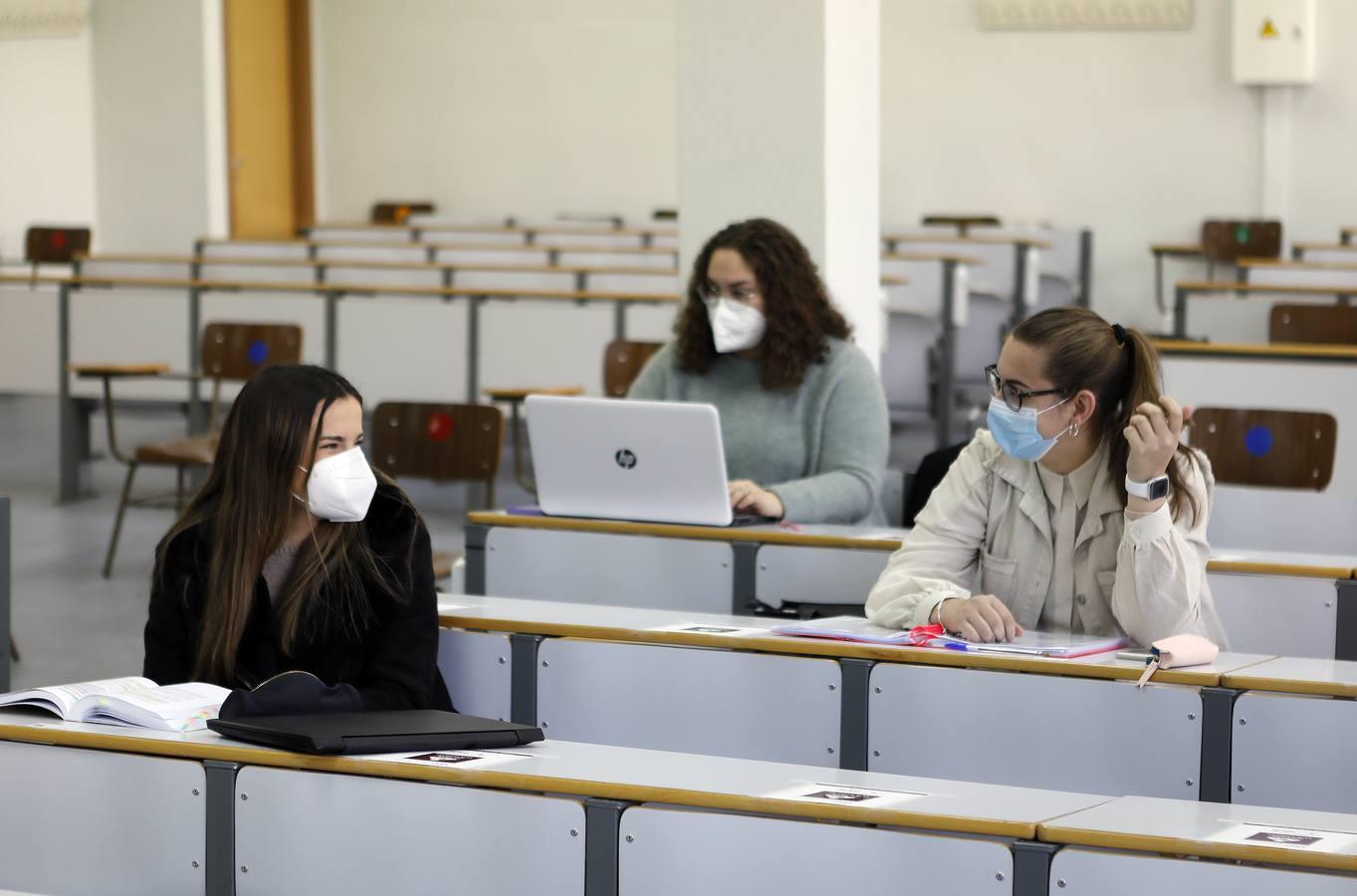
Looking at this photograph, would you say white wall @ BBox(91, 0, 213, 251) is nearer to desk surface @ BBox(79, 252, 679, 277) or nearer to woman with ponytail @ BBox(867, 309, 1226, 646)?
desk surface @ BBox(79, 252, 679, 277)

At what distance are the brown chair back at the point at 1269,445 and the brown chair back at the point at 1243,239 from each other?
7.56m

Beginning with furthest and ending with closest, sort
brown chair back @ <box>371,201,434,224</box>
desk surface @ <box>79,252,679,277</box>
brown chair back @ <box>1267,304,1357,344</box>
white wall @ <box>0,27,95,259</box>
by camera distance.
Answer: brown chair back @ <box>371,201,434,224</box>
white wall @ <box>0,27,95,259</box>
desk surface @ <box>79,252,679,277</box>
brown chair back @ <box>1267,304,1357,344</box>

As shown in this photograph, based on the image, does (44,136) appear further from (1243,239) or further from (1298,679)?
(1298,679)

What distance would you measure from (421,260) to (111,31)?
4338mm

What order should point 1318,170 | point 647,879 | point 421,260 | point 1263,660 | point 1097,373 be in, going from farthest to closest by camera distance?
1. point 1318,170
2. point 421,260
3. point 1097,373
4. point 1263,660
5. point 647,879

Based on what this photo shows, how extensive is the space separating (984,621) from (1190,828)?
797mm

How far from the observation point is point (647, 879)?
69.3 inches

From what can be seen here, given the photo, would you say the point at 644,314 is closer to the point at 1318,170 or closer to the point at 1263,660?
the point at 1263,660

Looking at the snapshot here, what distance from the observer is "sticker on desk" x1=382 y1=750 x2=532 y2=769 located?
6.11ft

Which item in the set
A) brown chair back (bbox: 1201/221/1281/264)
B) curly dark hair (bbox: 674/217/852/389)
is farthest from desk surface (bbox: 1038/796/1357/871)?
brown chair back (bbox: 1201/221/1281/264)

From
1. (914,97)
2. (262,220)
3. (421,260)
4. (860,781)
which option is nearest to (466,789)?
(860,781)

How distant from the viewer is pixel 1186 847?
1546 mm

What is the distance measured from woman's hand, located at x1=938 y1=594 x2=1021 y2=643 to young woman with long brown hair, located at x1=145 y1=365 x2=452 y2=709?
72 centimetres

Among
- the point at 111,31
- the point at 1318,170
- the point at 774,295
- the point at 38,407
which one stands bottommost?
the point at 38,407
